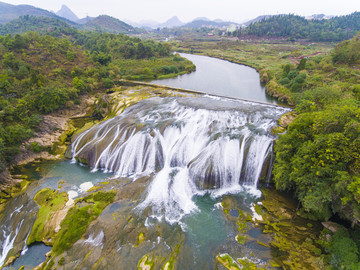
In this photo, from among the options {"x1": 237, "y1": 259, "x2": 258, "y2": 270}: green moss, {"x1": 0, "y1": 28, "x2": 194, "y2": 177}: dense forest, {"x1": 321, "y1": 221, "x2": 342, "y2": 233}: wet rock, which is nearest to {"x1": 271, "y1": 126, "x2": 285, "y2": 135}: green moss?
{"x1": 321, "y1": 221, "x2": 342, "y2": 233}: wet rock

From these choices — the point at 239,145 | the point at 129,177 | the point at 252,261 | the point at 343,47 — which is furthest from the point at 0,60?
the point at 343,47

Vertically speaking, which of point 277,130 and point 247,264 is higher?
point 277,130

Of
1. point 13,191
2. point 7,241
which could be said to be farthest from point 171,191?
point 13,191

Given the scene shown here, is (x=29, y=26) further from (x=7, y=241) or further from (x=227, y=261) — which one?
(x=227, y=261)

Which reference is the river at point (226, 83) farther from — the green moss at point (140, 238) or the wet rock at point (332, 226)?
the green moss at point (140, 238)

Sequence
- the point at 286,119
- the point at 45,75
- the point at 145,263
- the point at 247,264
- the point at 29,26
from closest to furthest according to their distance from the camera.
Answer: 1. the point at 247,264
2. the point at 145,263
3. the point at 286,119
4. the point at 45,75
5. the point at 29,26

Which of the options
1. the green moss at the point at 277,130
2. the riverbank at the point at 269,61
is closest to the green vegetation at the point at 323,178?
the green moss at the point at 277,130
